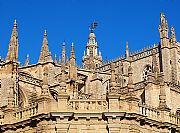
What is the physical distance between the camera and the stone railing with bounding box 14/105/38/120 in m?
22.4

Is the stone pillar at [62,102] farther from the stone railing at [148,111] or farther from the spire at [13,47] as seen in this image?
the spire at [13,47]

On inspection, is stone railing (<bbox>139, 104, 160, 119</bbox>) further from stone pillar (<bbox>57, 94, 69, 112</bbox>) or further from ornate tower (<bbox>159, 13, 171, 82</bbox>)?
ornate tower (<bbox>159, 13, 171, 82</bbox>)

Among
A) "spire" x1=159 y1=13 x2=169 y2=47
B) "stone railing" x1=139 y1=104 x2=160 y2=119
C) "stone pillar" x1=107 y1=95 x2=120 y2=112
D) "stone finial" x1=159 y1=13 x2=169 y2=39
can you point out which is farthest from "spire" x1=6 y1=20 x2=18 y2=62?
"stone finial" x1=159 y1=13 x2=169 y2=39

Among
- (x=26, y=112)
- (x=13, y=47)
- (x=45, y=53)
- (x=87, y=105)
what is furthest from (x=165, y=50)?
(x=26, y=112)

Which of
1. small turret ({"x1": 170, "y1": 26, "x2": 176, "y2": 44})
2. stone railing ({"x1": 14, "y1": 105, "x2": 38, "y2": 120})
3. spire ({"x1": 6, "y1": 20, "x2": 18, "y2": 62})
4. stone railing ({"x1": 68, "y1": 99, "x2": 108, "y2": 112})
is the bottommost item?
stone railing ({"x1": 14, "y1": 105, "x2": 38, "y2": 120})

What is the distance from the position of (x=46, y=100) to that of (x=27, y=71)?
22135 mm

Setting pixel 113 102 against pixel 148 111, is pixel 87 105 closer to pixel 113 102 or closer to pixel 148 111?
pixel 113 102

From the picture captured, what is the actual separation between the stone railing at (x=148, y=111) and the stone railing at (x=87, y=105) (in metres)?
2.23

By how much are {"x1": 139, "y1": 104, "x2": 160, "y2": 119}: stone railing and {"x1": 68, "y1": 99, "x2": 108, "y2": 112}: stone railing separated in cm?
223

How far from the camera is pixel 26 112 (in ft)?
75.2

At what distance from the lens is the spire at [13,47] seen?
3338 centimetres

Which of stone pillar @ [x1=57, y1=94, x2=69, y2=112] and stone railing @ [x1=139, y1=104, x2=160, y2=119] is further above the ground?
stone pillar @ [x1=57, y1=94, x2=69, y2=112]

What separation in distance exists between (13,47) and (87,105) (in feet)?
45.7

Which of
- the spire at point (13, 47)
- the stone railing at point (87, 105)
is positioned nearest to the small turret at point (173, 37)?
the spire at point (13, 47)
